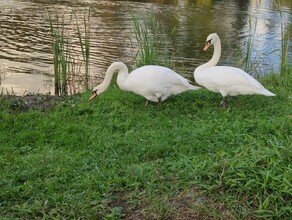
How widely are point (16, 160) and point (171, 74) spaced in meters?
2.96

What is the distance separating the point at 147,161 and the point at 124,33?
40.8 feet

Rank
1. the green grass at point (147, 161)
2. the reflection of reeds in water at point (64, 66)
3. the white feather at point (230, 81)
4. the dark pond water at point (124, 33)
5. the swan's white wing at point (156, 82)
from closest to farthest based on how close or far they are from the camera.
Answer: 1. the green grass at point (147, 161)
2. the white feather at point (230, 81)
3. the swan's white wing at point (156, 82)
4. the reflection of reeds in water at point (64, 66)
5. the dark pond water at point (124, 33)

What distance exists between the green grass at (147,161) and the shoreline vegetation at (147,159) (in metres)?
0.01

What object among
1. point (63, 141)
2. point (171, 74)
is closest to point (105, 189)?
point (63, 141)

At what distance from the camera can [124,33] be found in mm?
17281

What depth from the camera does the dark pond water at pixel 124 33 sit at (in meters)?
12.4

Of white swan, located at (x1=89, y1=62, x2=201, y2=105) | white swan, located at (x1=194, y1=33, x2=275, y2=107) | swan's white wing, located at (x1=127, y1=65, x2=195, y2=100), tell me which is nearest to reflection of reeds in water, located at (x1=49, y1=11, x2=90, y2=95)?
white swan, located at (x1=89, y1=62, x2=201, y2=105)

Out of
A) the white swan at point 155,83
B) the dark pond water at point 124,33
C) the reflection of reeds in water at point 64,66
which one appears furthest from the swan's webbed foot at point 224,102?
the reflection of reeds in water at point 64,66

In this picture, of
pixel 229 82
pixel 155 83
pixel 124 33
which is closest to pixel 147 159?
pixel 155 83

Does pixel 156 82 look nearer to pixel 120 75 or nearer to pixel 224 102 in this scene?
pixel 120 75

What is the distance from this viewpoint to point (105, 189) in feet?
14.9

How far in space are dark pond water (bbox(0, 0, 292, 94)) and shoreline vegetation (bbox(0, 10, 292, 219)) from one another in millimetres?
3447

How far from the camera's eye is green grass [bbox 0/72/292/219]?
4133 mm

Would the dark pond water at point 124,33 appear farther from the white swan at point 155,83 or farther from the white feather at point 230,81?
the white swan at point 155,83
